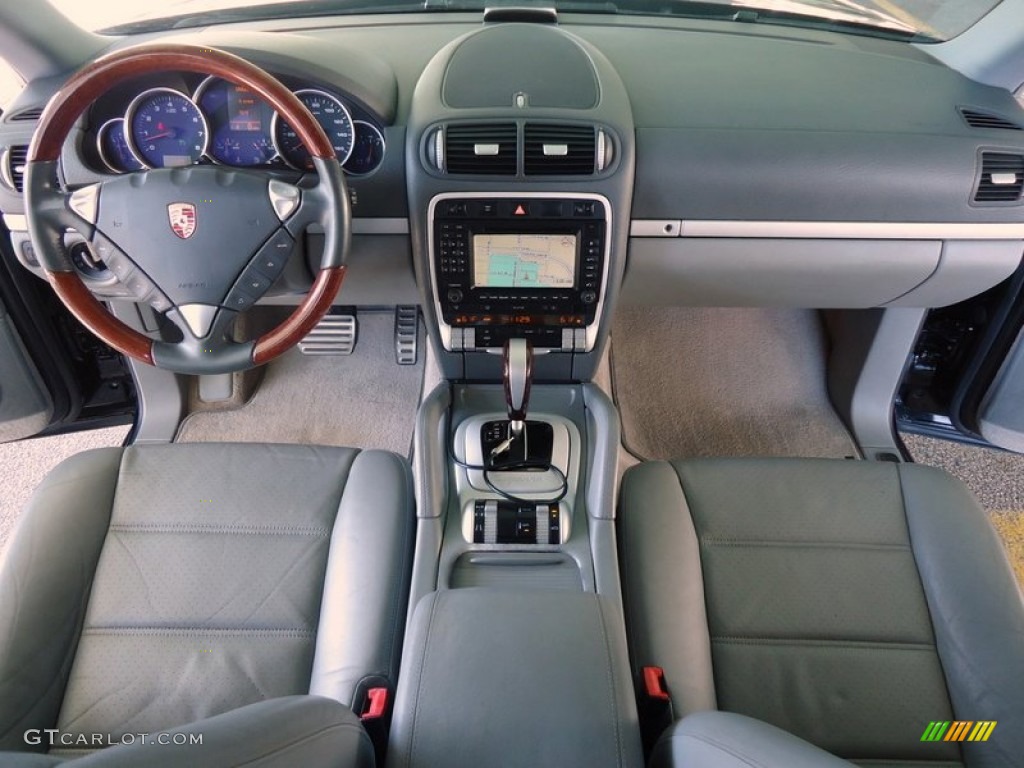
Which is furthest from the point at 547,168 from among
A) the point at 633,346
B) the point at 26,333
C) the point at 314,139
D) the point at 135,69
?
the point at 26,333

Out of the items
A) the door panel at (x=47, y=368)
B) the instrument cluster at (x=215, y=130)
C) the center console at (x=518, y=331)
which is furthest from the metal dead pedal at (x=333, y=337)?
the instrument cluster at (x=215, y=130)

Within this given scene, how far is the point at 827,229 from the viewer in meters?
1.30

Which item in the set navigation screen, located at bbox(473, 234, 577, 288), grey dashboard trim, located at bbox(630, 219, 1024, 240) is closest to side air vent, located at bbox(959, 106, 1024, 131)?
grey dashboard trim, located at bbox(630, 219, 1024, 240)

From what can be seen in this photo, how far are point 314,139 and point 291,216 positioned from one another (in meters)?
0.12

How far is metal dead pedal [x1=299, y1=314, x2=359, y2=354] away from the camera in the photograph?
6.97 feet

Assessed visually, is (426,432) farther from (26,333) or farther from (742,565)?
(26,333)

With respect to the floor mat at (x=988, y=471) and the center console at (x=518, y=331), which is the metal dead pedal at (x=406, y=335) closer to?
the center console at (x=518, y=331)

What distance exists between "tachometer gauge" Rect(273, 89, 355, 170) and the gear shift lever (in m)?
0.47

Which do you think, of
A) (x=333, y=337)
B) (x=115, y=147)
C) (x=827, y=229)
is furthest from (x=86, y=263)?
(x=827, y=229)

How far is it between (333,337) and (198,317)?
1.09 m

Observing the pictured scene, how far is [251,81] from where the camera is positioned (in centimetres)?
96

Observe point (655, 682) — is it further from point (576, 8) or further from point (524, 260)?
point (576, 8)

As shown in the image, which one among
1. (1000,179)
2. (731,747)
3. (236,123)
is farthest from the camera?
(1000,179)

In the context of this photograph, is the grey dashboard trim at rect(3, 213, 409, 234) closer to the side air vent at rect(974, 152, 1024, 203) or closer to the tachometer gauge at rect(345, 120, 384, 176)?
the tachometer gauge at rect(345, 120, 384, 176)
